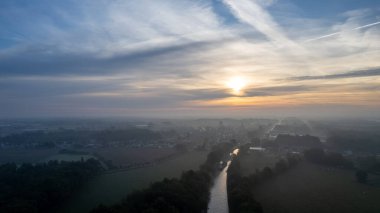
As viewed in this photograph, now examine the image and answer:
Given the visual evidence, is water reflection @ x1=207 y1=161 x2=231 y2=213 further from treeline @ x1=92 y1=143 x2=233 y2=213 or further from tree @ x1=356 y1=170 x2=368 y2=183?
tree @ x1=356 y1=170 x2=368 y2=183

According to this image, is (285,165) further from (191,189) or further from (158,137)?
(158,137)

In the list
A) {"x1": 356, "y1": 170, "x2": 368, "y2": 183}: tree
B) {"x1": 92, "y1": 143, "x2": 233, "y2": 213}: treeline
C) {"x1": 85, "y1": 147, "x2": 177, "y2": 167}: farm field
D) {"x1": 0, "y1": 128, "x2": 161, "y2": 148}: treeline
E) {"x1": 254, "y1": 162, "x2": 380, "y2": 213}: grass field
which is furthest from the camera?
{"x1": 0, "y1": 128, "x2": 161, "y2": 148}: treeline

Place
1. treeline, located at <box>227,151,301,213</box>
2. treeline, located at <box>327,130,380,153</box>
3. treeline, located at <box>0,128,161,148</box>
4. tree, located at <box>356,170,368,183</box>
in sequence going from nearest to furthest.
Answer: treeline, located at <box>227,151,301,213</box>
tree, located at <box>356,170,368,183</box>
treeline, located at <box>327,130,380,153</box>
treeline, located at <box>0,128,161,148</box>

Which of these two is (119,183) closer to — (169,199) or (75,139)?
(169,199)

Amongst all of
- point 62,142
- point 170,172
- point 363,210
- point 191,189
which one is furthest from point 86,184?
point 62,142

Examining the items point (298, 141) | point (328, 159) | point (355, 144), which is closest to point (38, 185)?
point (328, 159)

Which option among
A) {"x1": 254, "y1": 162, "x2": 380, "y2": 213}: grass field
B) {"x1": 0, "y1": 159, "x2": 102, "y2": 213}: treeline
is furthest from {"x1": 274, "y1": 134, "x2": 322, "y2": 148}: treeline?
{"x1": 0, "y1": 159, "x2": 102, "y2": 213}: treeline

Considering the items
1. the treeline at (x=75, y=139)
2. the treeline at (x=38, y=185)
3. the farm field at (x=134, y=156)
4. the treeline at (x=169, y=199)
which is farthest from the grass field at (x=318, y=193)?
the treeline at (x=75, y=139)
